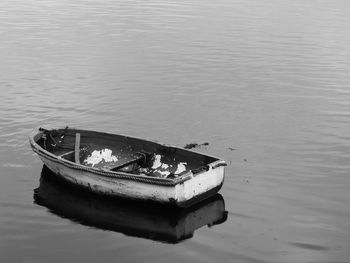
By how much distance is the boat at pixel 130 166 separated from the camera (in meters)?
16.3

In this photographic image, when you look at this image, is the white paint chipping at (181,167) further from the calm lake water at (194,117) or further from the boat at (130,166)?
the calm lake water at (194,117)

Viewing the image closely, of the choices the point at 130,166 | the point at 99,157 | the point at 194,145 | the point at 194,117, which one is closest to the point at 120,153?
the point at 99,157

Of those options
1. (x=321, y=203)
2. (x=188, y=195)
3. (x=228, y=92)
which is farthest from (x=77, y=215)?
(x=228, y=92)

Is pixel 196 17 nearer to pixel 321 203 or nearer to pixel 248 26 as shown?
pixel 248 26

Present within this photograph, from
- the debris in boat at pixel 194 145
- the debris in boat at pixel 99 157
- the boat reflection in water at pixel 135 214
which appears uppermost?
the debris in boat at pixel 194 145

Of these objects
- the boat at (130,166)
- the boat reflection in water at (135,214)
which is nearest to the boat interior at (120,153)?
the boat at (130,166)

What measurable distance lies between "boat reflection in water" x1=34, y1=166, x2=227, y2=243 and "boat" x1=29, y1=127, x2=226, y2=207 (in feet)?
1.06

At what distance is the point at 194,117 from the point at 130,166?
741cm

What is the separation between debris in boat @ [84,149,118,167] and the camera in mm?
19750

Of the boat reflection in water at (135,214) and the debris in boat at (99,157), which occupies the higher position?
the debris in boat at (99,157)

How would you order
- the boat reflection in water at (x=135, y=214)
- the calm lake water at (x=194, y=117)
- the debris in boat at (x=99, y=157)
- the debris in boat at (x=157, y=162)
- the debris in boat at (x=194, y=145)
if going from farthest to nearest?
the debris in boat at (x=194, y=145) → the debris in boat at (x=99, y=157) → the debris in boat at (x=157, y=162) → the boat reflection in water at (x=135, y=214) → the calm lake water at (x=194, y=117)

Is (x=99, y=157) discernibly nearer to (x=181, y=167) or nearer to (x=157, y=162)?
(x=157, y=162)

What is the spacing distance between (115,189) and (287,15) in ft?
140

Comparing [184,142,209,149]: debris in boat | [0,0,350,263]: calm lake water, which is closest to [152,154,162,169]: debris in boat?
[0,0,350,263]: calm lake water
